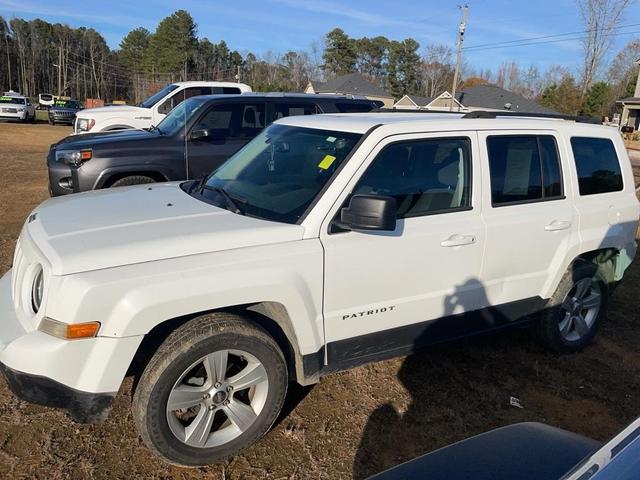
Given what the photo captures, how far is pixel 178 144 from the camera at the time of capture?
7008 millimetres

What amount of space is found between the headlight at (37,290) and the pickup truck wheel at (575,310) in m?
3.61

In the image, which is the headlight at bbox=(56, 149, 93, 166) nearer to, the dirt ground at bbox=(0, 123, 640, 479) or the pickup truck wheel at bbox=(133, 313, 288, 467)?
the dirt ground at bbox=(0, 123, 640, 479)

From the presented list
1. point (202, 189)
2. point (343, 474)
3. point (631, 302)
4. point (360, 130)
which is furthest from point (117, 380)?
point (631, 302)

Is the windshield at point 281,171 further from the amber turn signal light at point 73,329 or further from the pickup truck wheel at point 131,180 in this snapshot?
the pickup truck wheel at point 131,180

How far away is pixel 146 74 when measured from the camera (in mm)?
78625

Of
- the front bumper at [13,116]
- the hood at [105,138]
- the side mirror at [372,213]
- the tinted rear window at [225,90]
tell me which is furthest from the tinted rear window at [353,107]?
the front bumper at [13,116]

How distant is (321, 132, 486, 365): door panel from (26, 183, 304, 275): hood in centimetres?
45

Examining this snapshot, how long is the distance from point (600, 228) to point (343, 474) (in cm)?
291

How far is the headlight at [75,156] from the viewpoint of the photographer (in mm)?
6305

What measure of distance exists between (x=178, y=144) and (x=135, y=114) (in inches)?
221

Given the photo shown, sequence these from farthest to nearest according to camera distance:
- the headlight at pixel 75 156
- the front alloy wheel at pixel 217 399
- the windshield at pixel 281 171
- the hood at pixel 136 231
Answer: the headlight at pixel 75 156
the windshield at pixel 281 171
the front alloy wheel at pixel 217 399
the hood at pixel 136 231

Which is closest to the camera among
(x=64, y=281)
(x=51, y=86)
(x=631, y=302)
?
(x=64, y=281)

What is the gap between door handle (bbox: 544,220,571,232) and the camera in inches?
155

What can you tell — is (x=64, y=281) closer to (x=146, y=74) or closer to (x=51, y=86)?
(x=146, y=74)
